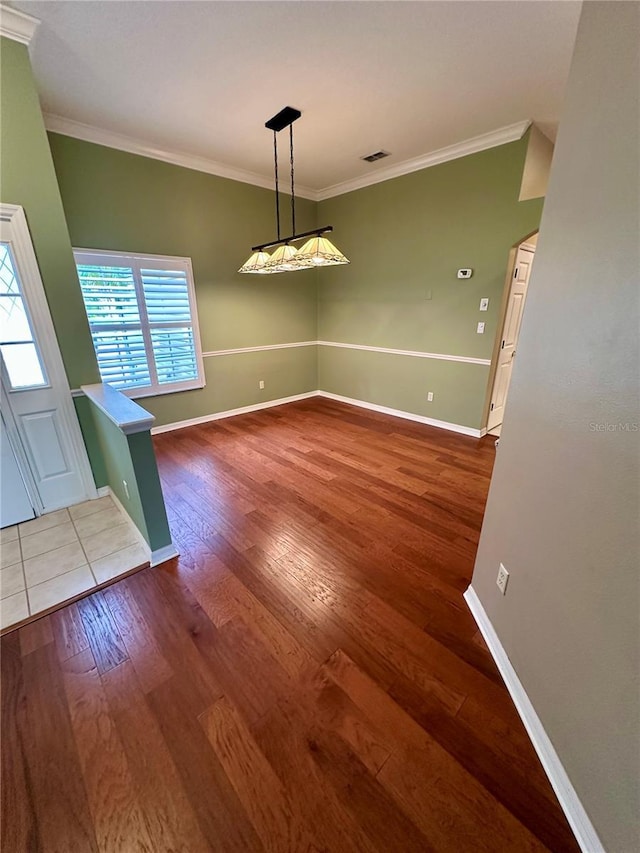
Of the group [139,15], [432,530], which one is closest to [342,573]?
[432,530]

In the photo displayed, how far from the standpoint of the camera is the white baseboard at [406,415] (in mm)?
3992

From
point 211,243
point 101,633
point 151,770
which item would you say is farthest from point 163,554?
point 211,243

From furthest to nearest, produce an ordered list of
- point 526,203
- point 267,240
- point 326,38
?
point 267,240 < point 526,203 < point 326,38

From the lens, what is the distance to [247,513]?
2531 millimetres

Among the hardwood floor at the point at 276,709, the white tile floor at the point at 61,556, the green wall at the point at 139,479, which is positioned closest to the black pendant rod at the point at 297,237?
the green wall at the point at 139,479

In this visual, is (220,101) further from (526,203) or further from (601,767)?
(601,767)

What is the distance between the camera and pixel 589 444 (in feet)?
3.14

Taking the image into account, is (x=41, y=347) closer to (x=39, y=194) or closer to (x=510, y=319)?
(x=39, y=194)

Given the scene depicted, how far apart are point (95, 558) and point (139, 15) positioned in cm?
314

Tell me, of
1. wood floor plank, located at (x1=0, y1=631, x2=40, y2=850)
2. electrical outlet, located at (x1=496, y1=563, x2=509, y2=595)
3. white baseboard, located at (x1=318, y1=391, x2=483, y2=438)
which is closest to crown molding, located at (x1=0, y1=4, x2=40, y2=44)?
wood floor plank, located at (x1=0, y1=631, x2=40, y2=850)

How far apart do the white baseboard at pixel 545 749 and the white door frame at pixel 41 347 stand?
301cm

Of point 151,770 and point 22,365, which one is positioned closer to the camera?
point 151,770
